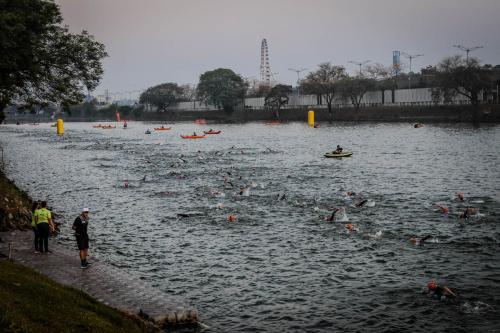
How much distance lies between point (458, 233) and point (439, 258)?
218 inches

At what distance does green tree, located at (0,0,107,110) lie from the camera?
127ft

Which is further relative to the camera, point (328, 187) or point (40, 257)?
point (328, 187)

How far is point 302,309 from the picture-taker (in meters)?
21.4

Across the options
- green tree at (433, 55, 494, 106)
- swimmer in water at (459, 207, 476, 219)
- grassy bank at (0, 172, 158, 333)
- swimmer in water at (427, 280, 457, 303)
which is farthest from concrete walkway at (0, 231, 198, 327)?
green tree at (433, 55, 494, 106)

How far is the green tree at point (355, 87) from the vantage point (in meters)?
184

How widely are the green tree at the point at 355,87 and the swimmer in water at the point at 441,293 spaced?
544 feet

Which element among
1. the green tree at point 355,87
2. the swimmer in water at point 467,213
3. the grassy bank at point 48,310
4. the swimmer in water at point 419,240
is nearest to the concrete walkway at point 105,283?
the grassy bank at point 48,310

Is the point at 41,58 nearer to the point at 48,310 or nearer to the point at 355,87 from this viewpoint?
the point at 48,310

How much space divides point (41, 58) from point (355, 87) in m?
151

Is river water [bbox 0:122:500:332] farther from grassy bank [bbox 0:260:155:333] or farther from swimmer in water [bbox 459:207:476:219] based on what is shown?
grassy bank [bbox 0:260:155:333]

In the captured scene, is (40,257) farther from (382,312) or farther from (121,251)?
(382,312)

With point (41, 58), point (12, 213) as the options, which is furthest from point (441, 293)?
point (41, 58)

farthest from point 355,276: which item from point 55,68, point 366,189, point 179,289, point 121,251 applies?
point 55,68

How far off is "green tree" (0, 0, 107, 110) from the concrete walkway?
53.0 feet
